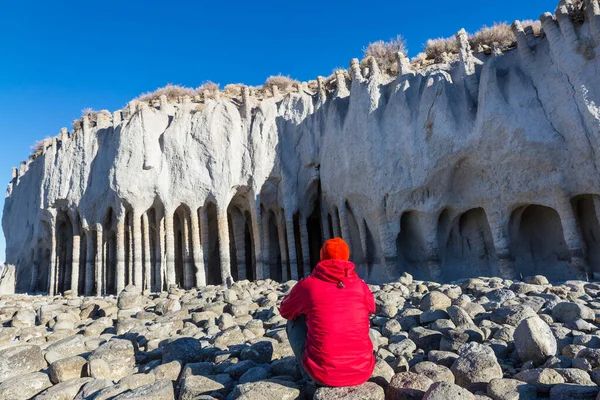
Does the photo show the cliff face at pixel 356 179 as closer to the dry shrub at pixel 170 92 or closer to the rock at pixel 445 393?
the dry shrub at pixel 170 92

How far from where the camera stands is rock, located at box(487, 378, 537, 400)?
3016mm

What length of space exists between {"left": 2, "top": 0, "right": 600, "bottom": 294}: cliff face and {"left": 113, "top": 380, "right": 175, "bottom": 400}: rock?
13514mm

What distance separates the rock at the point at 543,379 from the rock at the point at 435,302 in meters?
3.06

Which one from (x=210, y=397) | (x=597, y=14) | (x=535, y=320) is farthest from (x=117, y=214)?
(x=597, y=14)

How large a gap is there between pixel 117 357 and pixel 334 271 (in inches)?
129

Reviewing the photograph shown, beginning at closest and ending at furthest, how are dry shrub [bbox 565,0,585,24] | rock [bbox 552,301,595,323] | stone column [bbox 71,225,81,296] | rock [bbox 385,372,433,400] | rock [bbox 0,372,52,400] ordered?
rock [bbox 385,372,433,400] → rock [bbox 0,372,52,400] → rock [bbox 552,301,595,323] → dry shrub [bbox 565,0,585,24] → stone column [bbox 71,225,81,296]

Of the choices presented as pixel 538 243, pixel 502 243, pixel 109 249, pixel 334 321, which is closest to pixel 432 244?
pixel 502 243

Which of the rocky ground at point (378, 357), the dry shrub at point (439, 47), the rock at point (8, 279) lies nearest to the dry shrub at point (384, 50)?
the dry shrub at point (439, 47)

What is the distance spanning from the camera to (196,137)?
21.2m

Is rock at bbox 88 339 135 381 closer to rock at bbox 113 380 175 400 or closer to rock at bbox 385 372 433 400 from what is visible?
rock at bbox 113 380 175 400

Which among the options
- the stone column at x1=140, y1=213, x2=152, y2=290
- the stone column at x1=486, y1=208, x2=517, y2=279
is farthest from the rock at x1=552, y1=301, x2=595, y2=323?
the stone column at x1=140, y1=213, x2=152, y2=290

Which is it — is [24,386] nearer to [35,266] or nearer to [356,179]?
[356,179]

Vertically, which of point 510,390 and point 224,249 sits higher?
point 224,249

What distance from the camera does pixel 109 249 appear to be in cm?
2233
